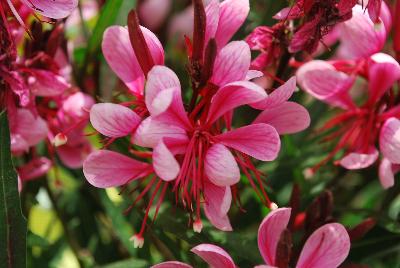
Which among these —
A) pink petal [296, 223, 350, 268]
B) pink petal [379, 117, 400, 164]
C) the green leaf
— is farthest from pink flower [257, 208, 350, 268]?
the green leaf

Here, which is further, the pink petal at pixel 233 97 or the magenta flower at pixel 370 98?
the magenta flower at pixel 370 98

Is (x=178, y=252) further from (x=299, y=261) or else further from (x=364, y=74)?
(x=364, y=74)

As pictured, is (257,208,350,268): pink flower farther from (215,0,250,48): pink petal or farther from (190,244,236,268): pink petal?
(215,0,250,48): pink petal

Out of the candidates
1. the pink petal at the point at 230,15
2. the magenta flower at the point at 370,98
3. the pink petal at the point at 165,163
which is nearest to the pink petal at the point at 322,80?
the magenta flower at the point at 370,98

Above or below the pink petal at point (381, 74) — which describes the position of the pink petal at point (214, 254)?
below

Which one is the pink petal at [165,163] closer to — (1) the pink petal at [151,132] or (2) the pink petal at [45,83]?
(1) the pink petal at [151,132]

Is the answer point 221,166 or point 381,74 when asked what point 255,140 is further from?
point 381,74

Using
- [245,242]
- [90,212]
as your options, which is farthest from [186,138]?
[90,212]

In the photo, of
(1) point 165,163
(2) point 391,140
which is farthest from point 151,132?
(2) point 391,140
